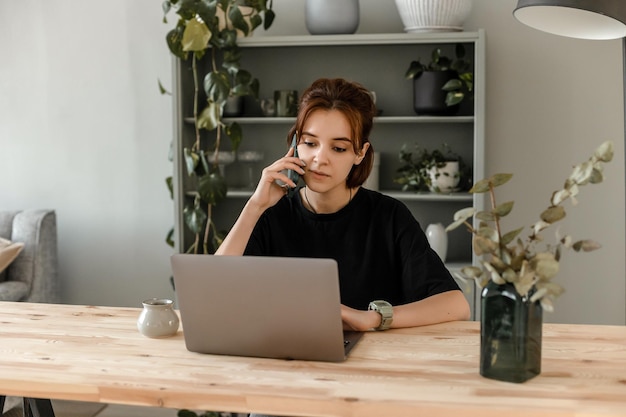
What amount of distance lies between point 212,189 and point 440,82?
119 cm

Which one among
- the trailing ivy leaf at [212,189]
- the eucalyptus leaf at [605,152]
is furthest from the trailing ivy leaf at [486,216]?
the trailing ivy leaf at [212,189]

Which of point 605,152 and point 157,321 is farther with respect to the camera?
point 157,321

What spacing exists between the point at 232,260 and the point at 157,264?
2944 millimetres

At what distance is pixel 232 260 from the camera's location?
167 centimetres

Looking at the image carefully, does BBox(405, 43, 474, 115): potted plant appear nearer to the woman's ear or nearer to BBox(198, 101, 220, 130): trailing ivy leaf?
BBox(198, 101, 220, 130): trailing ivy leaf

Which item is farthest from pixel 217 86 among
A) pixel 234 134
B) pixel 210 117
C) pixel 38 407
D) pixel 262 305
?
pixel 262 305

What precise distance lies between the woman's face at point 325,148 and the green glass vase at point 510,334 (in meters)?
0.81

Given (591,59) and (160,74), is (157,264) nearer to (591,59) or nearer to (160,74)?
(160,74)

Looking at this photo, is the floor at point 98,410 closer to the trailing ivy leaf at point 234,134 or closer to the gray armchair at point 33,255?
the gray armchair at point 33,255

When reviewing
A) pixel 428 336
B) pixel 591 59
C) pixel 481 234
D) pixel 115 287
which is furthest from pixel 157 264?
pixel 481 234

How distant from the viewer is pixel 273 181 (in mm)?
2320

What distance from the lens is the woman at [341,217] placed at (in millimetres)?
2299

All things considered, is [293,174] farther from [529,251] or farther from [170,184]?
[170,184]

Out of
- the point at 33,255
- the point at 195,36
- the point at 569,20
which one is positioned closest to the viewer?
the point at 569,20
